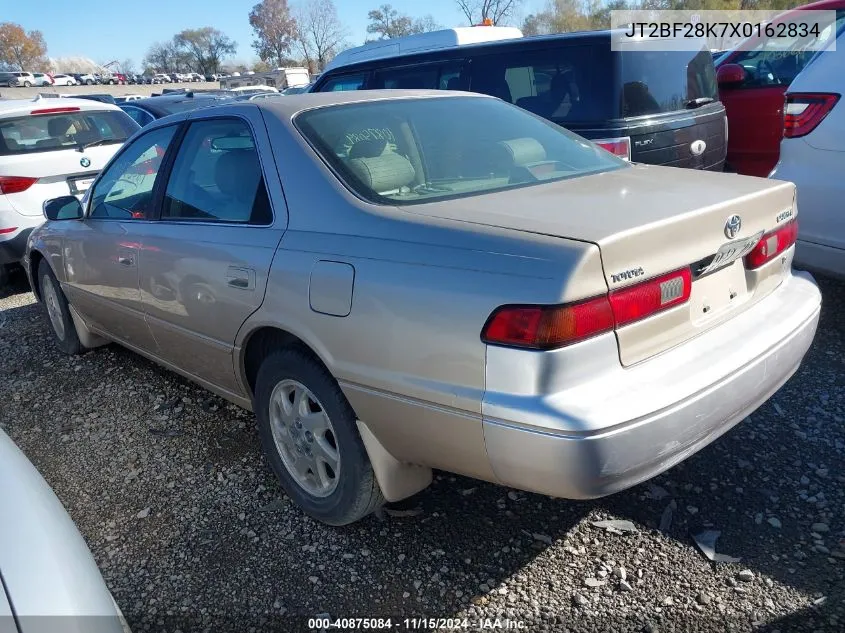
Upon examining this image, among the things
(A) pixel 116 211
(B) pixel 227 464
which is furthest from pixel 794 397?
(A) pixel 116 211

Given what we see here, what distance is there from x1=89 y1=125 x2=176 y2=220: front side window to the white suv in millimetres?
2571

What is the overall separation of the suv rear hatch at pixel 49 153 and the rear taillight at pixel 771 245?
18.8 feet

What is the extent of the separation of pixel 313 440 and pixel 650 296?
135 cm

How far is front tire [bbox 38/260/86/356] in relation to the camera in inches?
185

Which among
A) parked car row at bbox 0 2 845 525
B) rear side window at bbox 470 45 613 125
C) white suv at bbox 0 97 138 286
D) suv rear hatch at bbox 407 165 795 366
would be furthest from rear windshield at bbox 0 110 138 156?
suv rear hatch at bbox 407 165 795 366

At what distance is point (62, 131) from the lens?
666 cm

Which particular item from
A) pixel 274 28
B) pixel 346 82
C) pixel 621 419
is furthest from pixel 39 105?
pixel 274 28

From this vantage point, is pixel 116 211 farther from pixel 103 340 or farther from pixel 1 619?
pixel 1 619

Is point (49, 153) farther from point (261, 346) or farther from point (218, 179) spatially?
point (261, 346)

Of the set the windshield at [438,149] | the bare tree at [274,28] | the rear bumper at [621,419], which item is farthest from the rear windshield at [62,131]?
the bare tree at [274,28]

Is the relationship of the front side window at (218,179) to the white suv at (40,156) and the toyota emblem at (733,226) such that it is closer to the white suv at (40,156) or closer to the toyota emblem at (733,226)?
the toyota emblem at (733,226)

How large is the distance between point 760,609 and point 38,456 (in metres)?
3.24

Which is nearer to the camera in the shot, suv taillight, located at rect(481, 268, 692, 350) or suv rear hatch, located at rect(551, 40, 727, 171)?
suv taillight, located at rect(481, 268, 692, 350)

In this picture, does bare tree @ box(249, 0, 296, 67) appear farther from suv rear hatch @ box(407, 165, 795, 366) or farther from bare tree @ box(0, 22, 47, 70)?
suv rear hatch @ box(407, 165, 795, 366)
